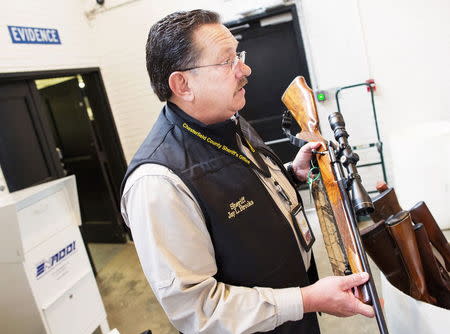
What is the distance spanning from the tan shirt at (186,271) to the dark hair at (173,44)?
1.00 ft

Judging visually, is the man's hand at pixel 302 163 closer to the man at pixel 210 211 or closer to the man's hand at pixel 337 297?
the man at pixel 210 211

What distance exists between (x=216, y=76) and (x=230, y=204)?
0.38 metres

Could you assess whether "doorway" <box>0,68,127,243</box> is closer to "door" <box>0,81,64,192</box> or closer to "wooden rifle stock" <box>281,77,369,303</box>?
"door" <box>0,81,64,192</box>

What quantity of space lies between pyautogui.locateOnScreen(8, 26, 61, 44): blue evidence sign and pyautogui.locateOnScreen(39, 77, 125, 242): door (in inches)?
25.9

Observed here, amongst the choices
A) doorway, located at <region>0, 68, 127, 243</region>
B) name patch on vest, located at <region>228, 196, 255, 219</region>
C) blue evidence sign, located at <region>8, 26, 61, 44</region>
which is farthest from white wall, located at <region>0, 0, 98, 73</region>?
name patch on vest, located at <region>228, 196, 255, 219</region>

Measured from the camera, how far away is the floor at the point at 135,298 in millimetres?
2443

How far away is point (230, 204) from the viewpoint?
104cm

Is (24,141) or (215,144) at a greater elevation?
(24,141)

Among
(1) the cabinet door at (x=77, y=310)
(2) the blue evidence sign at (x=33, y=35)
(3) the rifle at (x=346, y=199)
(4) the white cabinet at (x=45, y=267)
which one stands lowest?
(1) the cabinet door at (x=77, y=310)

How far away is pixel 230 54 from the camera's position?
1.08 metres

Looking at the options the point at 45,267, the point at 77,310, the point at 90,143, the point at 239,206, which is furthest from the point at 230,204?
the point at 90,143

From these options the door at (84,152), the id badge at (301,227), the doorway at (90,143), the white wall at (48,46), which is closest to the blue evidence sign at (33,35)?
the white wall at (48,46)

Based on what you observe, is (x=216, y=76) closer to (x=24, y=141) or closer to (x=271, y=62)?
(x=24, y=141)

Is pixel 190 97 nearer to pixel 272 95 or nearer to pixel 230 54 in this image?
pixel 230 54
